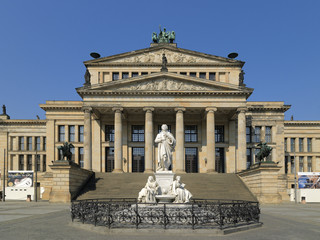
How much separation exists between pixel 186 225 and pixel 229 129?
141 feet

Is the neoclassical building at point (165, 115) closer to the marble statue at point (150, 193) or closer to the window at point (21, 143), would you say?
the window at point (21, 143)

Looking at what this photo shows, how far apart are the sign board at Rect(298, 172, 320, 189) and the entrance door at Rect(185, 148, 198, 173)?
53.2 ft

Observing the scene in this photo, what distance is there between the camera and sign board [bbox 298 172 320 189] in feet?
153

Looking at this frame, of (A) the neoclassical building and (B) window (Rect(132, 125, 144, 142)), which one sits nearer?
(A) the neoclassical building

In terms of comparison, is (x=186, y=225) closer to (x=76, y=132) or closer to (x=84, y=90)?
(x=84, y=90)

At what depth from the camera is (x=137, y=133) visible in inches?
2233

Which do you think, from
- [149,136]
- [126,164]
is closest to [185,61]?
[149,136]

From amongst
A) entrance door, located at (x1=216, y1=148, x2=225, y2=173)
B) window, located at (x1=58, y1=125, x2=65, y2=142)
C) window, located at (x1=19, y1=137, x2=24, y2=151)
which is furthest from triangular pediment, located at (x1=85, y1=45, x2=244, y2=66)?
window, located at (x1=19, y1=137, x2=24, y2=151)

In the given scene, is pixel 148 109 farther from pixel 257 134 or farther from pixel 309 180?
pixel 309 180

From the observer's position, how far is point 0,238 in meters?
13.2

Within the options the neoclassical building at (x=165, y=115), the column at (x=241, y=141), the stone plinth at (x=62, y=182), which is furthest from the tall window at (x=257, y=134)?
the stone plinth at (x=62, y=182)

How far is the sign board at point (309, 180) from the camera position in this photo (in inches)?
1842

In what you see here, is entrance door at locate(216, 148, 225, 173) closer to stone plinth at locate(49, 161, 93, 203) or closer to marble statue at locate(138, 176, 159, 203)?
stone plinth at locate(49, 161, 93, 203)

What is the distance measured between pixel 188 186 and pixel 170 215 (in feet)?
86.9
